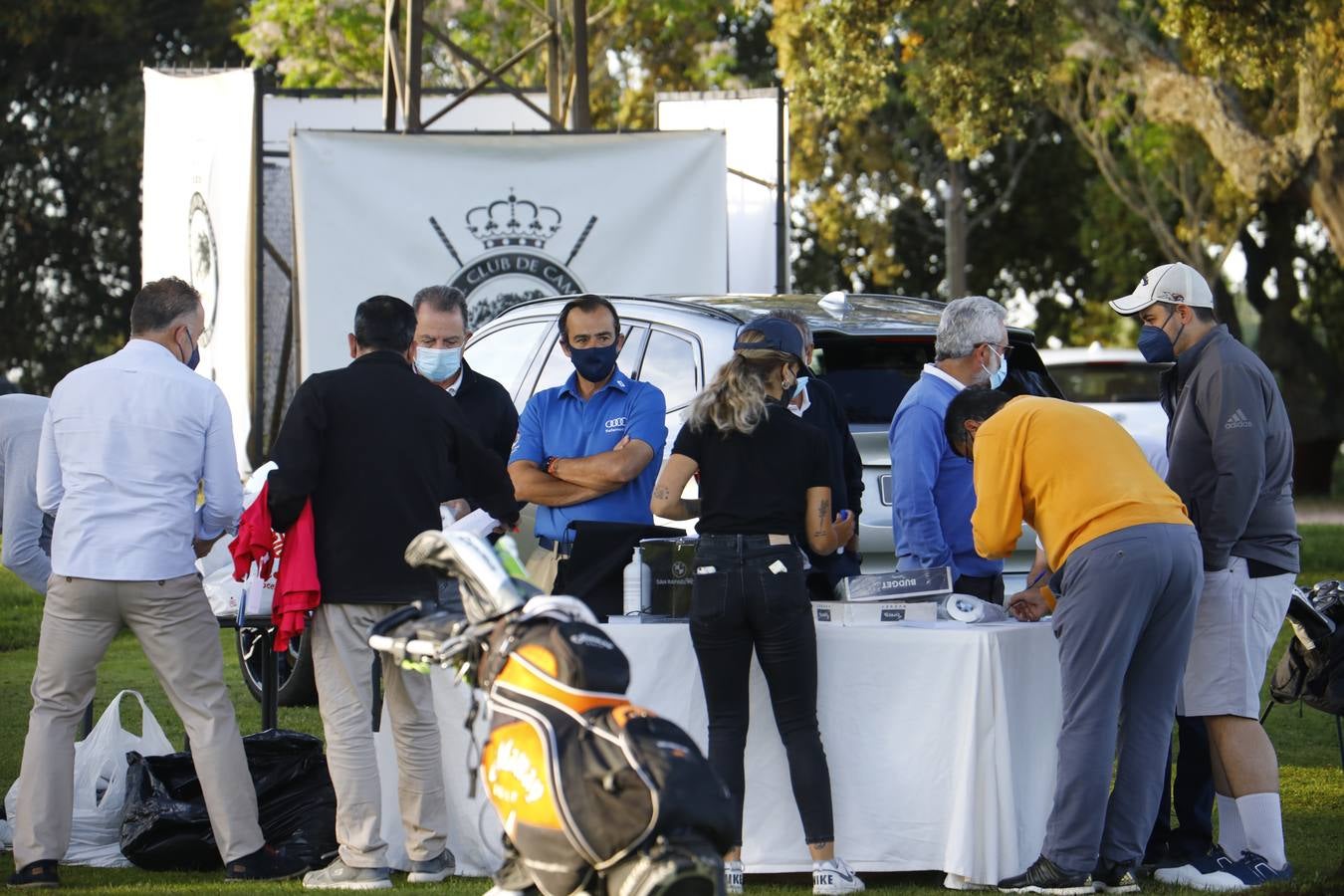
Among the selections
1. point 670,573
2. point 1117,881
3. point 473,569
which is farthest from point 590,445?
point 473,569

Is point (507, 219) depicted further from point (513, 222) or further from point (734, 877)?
point (734, 877)

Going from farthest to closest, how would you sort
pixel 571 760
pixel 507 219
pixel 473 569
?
pixel 507 219 < pixel 473 569 < pixel 571 760

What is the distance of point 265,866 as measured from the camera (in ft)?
20.2

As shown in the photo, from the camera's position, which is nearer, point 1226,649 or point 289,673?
point 1226,649

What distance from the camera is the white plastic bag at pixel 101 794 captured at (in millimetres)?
6508

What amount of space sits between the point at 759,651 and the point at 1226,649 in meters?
1.56

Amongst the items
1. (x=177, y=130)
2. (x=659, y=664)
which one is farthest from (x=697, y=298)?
(x=177, y=130)

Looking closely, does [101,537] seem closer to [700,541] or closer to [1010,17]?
[700,541]

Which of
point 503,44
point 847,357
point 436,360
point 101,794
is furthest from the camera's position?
point 503,44

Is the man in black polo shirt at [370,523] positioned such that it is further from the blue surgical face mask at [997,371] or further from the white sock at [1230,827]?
the white sock at [1230,827]

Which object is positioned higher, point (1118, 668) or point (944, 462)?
point (944, 462)

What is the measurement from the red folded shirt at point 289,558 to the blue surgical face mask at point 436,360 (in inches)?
45.1

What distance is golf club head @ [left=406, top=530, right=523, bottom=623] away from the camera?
3.91 metres

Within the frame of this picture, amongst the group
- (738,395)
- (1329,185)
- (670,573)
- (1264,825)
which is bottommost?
(1264,825)
